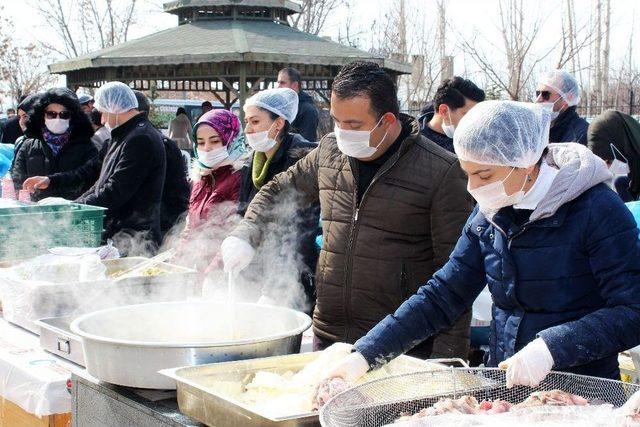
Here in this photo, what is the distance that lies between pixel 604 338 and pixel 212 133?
2.65m

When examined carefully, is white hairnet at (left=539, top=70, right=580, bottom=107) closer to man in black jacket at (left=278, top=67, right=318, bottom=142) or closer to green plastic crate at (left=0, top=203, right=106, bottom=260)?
man in black jacket at (left=278, top=67, right=318, bottom=142)

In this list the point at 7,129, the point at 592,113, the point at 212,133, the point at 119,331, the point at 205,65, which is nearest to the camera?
the point at 119,331

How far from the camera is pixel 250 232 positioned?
129 inches

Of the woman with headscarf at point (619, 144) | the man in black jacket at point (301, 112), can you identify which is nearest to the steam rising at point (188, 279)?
the woman with headscarf at point (619, 144)

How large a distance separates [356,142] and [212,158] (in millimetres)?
1435

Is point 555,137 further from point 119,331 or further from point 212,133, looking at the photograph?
point 119,331

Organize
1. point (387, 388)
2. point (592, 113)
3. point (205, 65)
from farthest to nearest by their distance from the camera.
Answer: point (592, 113), point (205, 65), point (387, 388)

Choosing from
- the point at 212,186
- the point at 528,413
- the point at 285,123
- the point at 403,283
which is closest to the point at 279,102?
the point at 285,123

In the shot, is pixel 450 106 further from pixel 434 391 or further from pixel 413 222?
pixel 434 391

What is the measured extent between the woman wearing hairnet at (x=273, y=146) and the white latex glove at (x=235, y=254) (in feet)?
1.65

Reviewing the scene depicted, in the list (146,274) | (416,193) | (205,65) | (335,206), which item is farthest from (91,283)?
(205,65)

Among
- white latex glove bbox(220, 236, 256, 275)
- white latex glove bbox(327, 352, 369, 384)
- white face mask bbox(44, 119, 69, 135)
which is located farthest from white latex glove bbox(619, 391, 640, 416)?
white face mask bbox(44, 119, 69, 135)

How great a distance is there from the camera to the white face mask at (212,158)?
4234 mm

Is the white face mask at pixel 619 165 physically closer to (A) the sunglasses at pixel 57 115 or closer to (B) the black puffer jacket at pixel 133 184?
(B) the black puffer jacket at pixel 133 184
